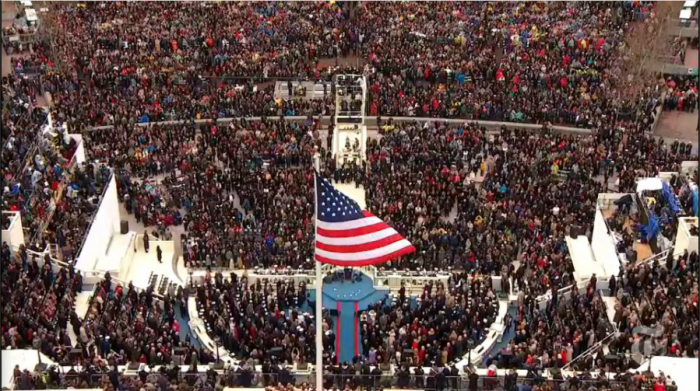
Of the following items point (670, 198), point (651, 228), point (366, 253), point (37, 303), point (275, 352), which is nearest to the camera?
point (366, 253)

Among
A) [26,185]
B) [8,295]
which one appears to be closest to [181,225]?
[26,185]

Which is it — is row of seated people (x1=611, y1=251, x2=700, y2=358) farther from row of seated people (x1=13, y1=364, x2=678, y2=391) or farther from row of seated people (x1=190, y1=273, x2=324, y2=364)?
row of seated people (x1=190, y1=273, x2=324, y2=364)

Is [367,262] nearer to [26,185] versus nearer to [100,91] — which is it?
[26,185]

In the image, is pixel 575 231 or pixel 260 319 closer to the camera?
pixel 260 319


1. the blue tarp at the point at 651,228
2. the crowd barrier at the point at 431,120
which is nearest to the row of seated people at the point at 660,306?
the blue tarp at the point at 651,228

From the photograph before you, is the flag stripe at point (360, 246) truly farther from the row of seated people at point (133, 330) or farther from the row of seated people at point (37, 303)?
the row of seated people at point (37, 303)

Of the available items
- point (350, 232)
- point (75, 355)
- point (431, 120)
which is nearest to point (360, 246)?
point (350, 232)

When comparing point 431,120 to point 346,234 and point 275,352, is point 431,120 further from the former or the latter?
point 346,234
